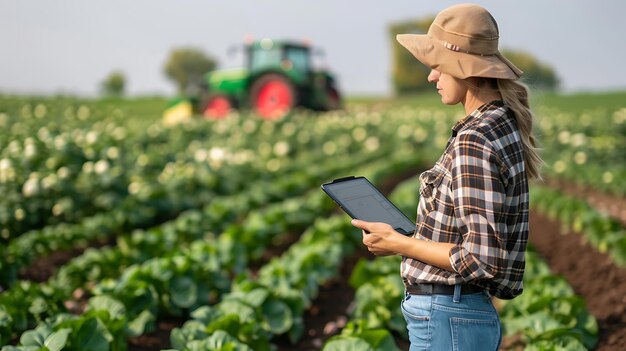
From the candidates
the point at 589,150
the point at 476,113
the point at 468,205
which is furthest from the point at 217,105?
the point at 468,205

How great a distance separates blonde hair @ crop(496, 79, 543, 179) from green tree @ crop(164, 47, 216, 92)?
243 feet

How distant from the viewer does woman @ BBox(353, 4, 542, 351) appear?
1941 millimetres

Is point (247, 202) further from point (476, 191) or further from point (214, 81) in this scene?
point (214, 81)

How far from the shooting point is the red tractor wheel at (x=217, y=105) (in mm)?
19844

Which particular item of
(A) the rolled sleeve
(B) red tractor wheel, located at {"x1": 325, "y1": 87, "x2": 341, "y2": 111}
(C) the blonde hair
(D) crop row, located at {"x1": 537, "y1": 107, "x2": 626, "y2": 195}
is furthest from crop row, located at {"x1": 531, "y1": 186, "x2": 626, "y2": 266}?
(B) red tractor wheel, located at {"x1": 325, "y1": 87, "x2": 341, "y2": 111}

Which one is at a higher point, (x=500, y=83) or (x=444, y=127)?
(x=500, y=83)

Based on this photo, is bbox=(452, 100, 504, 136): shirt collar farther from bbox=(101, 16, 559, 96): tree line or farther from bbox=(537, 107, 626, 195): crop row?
bbox=(101, 16, 559, 96): tree line

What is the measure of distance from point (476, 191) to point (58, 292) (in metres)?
2.95

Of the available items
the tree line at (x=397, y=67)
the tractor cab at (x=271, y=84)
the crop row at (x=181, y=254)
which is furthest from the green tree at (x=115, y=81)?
the crop row at (x=181, y=254)

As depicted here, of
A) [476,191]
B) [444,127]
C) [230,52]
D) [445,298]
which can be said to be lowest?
[444,127]

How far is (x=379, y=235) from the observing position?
2074 mm

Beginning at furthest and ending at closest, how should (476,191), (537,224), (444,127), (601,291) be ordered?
1. (444,127)
2. (537,224)
3. (601,291)
4. (476,191)

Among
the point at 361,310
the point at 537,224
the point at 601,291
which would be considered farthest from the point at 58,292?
the point at 537,224

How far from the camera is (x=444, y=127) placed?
1834 centimetres
